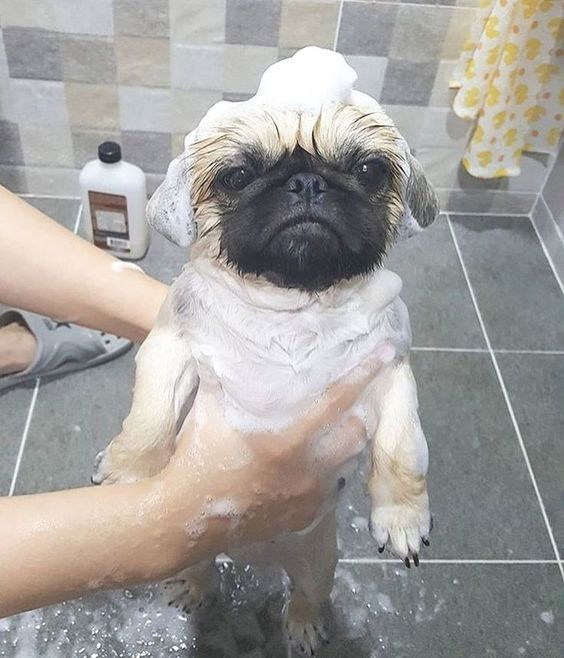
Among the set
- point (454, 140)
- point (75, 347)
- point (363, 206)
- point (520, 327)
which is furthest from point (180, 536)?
point (454, 140)

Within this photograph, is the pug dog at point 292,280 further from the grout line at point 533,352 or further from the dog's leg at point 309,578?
the grout line at point 533,352

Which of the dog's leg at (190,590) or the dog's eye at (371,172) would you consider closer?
the dog's eye at (371,172)

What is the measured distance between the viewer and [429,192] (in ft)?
2.97

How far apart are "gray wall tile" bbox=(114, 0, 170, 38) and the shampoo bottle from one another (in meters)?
0.27

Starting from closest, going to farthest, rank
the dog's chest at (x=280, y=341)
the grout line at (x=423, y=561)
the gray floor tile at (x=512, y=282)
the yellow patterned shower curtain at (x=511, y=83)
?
the dog's chest at (x=280, y=341)
the grout line at (x=423, y=561)
the yellow patterned shower curtain at (x=511, y=83)
the gray floor tile at (x=512, y=282)

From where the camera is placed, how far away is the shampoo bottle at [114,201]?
1.83m

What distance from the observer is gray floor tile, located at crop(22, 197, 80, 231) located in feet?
6.73

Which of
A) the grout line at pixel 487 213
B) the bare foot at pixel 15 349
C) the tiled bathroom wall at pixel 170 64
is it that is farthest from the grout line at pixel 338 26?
Answer: the bare foot at pixel 15 349

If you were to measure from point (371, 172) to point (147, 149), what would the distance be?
1.31 meters

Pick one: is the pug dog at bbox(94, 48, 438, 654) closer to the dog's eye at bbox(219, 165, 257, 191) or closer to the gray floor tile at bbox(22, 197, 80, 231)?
the dog's eye at bbox(219, 165, 257, 191)

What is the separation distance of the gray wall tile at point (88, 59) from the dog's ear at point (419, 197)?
A: 118cm

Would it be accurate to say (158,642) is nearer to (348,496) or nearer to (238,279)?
(348,496)

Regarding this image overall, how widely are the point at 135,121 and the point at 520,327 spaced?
1.12 meters

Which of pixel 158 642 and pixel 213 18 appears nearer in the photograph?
pixel 158 642
